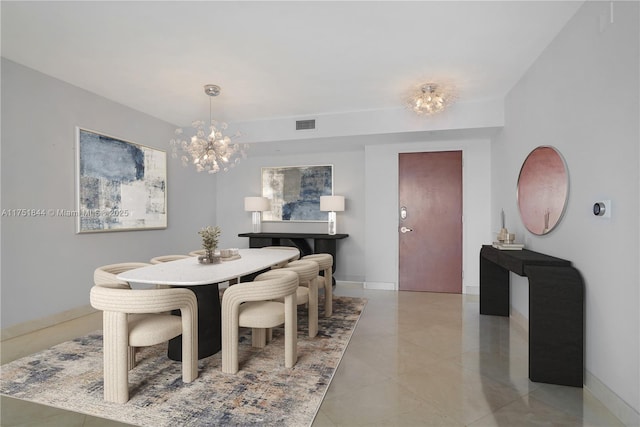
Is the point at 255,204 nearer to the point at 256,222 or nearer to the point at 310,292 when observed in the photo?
the point at 256,222

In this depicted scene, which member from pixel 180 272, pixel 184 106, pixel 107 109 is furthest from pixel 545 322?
pixel 107 109

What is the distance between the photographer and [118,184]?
4422 mm

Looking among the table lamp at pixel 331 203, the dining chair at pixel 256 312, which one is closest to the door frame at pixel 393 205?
the table lamp at pixel 331 203

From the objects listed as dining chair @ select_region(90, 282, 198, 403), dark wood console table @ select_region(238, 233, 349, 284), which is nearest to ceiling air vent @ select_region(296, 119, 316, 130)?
dark wood console table @ select_region(238, 233, 349, 284)

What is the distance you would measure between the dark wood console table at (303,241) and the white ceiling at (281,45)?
2.22m

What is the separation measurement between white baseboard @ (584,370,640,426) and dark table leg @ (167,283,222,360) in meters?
2.92

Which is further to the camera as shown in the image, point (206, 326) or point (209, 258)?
point (209, 258)

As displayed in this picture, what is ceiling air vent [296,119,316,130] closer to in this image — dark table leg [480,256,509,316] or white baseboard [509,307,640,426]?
dark table leg [480,256,509,316]

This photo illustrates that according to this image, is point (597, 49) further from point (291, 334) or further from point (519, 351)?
point (291, 334)

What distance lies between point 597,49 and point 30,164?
5218 millimetres

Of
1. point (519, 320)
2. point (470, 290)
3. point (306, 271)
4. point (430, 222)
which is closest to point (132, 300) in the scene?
point (306, 271)

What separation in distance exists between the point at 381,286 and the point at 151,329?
3.92 m

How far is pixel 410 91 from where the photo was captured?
4.07 metres

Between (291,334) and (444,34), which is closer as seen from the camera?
(291,334)
